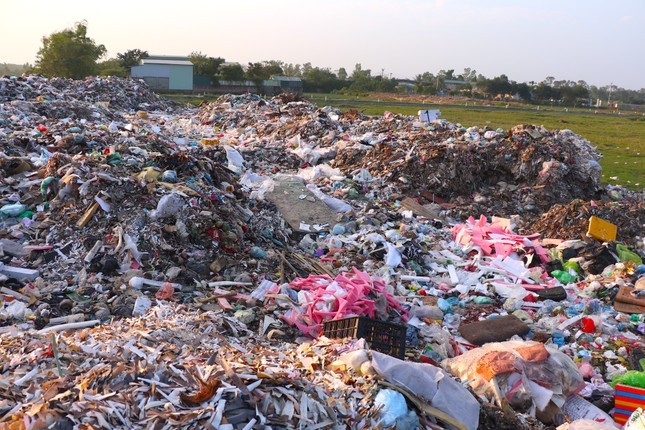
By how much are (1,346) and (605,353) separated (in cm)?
474

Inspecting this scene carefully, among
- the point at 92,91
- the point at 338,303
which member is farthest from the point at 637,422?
the point at 92,91

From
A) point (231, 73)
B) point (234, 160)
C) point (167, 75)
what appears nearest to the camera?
point (234, 160)

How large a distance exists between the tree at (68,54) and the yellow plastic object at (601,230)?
38353 millimetres

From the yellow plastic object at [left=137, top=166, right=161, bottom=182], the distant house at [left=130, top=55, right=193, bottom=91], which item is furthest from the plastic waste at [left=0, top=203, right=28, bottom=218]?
the distant house at [left=130, top=55, right=193, bottom=91]

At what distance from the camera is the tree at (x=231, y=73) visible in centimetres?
4612

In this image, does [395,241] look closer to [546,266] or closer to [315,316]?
[546,266]

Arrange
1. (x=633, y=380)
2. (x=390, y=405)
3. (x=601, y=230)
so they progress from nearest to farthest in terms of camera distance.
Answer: (x=390, y=405), (x=633, y=380), (x=601, y=230)

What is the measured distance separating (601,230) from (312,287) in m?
4.23

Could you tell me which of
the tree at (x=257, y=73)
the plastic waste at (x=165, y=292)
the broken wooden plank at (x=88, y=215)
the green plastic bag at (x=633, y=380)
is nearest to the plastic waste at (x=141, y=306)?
the plastic waste at (x=165, y=292)

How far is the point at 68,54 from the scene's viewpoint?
3841 centimetres

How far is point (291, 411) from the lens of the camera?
8.83 feet

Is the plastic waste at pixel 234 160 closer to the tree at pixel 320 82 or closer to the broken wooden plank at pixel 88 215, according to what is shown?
the broken wooden plank at pixel 88 215

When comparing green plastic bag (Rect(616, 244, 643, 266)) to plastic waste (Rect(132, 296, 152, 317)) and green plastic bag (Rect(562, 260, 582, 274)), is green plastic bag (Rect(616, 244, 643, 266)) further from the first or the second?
plastic waste (Rect(132, 296, 152, 317))

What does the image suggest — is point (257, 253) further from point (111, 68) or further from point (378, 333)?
point (111, 68)
